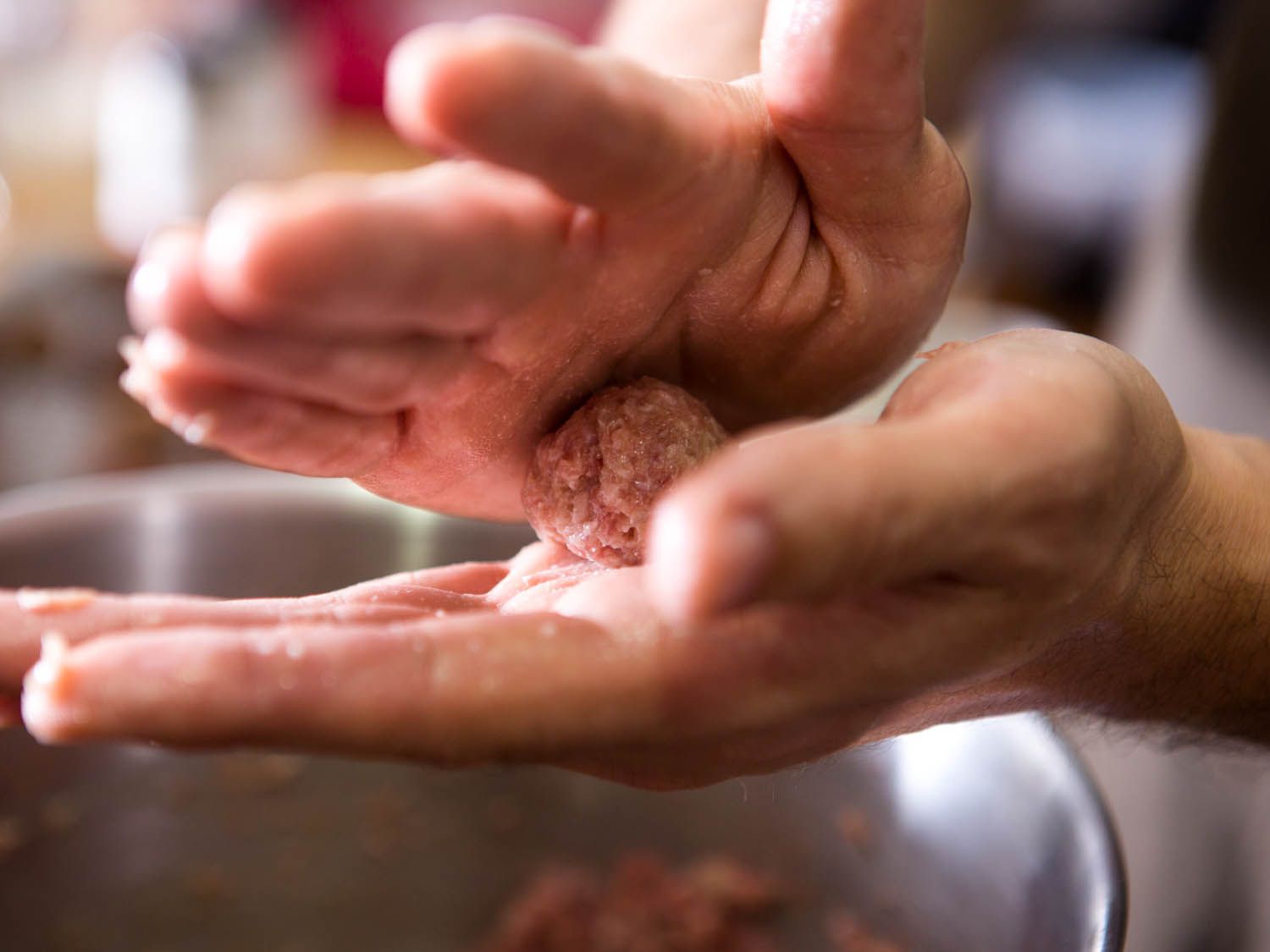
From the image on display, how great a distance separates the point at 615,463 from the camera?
29.0 inches

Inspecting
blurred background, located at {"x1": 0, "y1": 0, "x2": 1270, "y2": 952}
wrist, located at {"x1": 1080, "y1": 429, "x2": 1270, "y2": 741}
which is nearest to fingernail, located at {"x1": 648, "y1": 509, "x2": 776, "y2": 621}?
wrist, located at {"x1": 1080, "y1": 429, "x2": 1270, "y2": 741}

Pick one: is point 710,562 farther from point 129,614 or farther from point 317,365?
point 129,614

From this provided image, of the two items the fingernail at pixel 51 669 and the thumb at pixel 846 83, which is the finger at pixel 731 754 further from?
the thumb at pixel 846 83

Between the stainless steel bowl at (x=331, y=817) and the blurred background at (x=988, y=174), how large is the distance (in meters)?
0.22

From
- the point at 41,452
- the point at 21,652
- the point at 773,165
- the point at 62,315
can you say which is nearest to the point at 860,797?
the point at 773,165

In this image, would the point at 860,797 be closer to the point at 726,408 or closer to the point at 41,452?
the point at 726,408

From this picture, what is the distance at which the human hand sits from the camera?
0.50m

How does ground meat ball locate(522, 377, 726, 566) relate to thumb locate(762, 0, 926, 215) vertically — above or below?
below

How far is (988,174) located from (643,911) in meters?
2.40

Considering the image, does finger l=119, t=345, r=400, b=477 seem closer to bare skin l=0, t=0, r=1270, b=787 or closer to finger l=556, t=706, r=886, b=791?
bare skin l=0, t=0, r=1270, b=787

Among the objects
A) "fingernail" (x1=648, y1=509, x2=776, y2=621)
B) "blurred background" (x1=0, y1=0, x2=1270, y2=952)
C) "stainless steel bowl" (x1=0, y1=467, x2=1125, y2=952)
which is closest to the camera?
"fingernail" (x1=648, y1=509, x2=776, y2=621)

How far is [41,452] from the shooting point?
1847 millimetres

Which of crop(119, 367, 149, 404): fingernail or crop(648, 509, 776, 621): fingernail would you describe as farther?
crop(119, 367, 149, 404): fingernail

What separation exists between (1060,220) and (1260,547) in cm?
212
